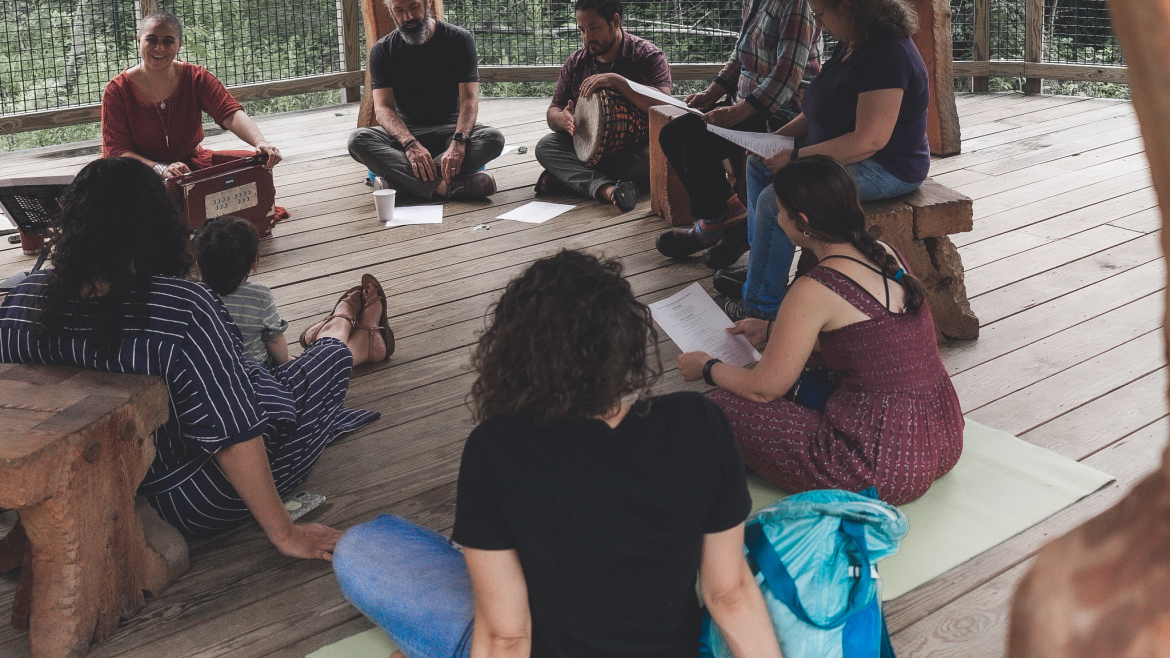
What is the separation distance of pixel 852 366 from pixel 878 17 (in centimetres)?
124

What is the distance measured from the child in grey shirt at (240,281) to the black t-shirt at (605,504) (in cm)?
147

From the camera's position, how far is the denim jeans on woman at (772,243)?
3057 mm

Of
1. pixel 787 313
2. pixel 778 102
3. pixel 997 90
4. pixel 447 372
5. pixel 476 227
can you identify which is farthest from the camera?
pixel 997 90

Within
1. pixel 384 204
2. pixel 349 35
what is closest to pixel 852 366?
pixel 384 204

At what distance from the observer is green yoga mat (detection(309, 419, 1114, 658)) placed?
2.06 m

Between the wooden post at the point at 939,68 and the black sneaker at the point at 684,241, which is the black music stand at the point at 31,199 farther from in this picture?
the wooden post at the point at 939,68

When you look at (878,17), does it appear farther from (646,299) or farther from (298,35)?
(298,35)

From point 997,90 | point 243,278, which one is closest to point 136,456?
point 243,278

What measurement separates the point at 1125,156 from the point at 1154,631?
565 cm

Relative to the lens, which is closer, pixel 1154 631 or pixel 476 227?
pixel 1154 631

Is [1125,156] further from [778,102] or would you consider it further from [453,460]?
[453,460]

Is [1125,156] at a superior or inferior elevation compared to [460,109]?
inferior

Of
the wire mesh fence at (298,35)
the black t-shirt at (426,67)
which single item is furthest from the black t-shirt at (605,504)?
the wire mesh fence at (298,35)

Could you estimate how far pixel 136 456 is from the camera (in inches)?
76.0
